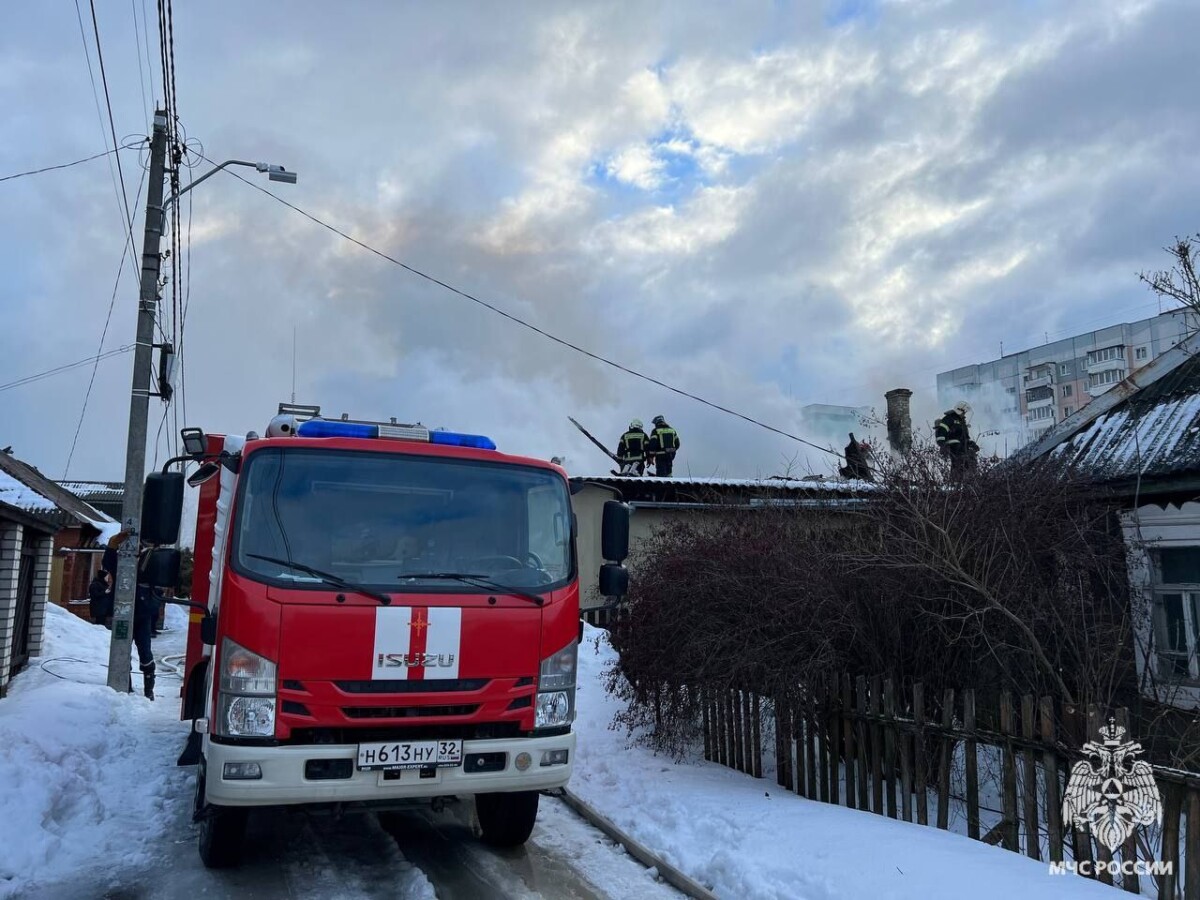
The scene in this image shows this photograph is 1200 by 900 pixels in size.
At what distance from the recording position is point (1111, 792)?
15.9 ft

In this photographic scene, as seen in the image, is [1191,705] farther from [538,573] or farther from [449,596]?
[449,596]

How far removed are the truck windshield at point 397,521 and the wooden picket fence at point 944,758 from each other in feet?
8.65

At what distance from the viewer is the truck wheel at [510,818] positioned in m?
5.86

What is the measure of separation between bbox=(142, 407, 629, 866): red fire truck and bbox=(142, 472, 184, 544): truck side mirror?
0.03 feet

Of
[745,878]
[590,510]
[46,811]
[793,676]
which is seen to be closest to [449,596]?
[745,878]

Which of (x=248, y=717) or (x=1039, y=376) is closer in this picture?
(x=248, y=717)

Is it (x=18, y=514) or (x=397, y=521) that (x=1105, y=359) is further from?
(x=397, y=521)

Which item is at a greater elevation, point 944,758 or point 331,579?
point 331,579

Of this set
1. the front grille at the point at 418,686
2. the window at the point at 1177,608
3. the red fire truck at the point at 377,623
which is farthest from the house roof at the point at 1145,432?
the front grille at the point at 418,686

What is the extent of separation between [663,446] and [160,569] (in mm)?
12422

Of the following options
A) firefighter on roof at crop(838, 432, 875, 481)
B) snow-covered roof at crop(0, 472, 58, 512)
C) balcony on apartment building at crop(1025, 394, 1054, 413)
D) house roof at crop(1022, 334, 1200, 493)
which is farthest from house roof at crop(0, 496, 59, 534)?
balcony on apartment building at crop(1025, 394, 1054, 413)

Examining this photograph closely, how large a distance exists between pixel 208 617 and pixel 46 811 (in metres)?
2.12

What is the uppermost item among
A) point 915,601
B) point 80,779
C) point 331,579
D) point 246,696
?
point 331,579

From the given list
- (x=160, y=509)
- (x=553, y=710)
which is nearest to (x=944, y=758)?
(x=553, y=710)
